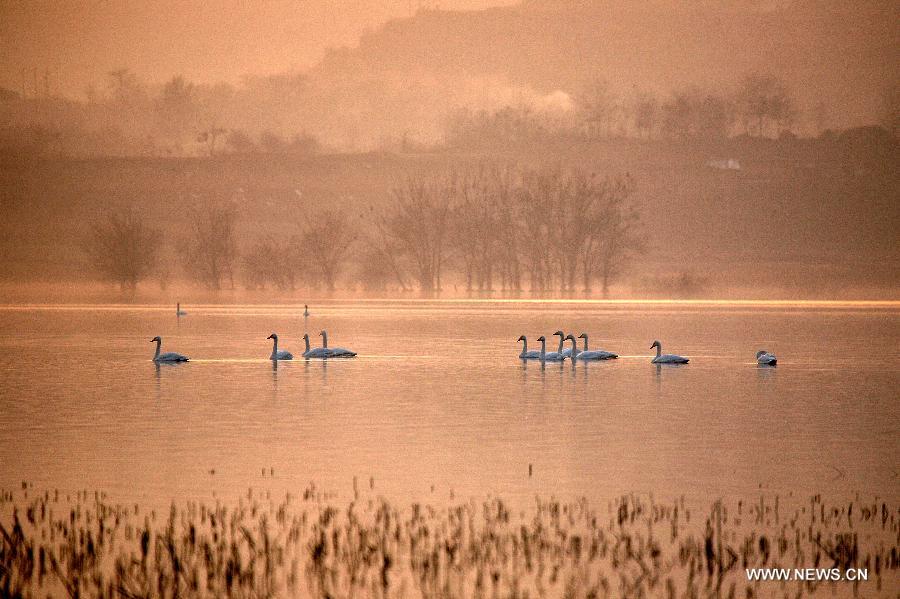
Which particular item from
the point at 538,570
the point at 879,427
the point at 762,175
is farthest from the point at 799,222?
the point at 538,570

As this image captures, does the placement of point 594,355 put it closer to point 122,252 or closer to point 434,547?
point 434,547

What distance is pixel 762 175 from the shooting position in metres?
184

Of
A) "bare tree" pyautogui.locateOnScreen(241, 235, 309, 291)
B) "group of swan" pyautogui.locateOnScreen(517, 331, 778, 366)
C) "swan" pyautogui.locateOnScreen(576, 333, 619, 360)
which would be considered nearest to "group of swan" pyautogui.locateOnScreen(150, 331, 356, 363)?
"group of swan" pyautogui.locateOnScreen(517, 331, 778, 366)

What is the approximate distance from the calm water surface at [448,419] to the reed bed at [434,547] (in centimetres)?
112

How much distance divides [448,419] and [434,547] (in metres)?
11.3

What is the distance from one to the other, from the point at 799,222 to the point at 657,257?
767 inches

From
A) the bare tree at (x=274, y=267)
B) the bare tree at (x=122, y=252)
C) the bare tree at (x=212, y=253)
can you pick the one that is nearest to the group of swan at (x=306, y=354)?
the bare tree at (x=122, y=252)

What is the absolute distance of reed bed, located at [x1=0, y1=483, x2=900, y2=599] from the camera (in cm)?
1260

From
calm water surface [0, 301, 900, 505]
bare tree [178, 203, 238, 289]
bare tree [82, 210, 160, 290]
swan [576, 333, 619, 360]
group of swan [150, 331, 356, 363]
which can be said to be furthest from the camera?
bare tree [178, 203, 238, 289]

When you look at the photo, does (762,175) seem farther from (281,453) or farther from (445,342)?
(281,453)

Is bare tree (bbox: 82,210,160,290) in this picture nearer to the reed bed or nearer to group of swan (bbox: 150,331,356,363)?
group of swan (bbox: 150,331,356,363)

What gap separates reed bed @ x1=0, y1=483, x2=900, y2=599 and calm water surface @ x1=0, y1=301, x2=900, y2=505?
3.68 ft

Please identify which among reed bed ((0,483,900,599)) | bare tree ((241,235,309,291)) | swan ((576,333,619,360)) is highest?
bare tree ((241,235,309,291))

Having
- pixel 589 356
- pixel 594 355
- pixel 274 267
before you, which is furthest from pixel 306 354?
pixel 274 267
